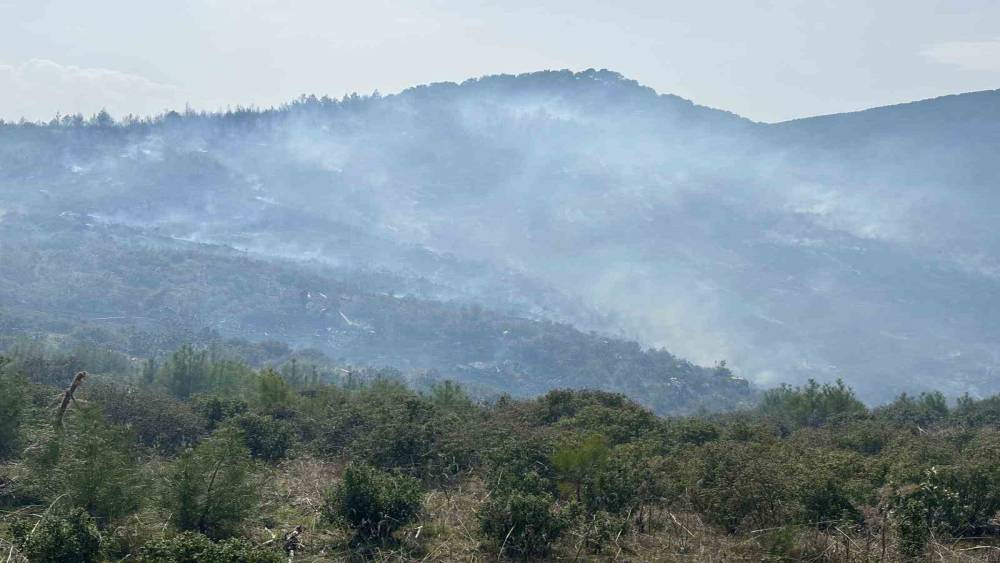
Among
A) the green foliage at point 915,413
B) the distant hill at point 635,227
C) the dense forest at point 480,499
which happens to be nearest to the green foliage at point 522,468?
the dense forest at point 480,499

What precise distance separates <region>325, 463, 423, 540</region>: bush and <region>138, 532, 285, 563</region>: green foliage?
2.56 meters

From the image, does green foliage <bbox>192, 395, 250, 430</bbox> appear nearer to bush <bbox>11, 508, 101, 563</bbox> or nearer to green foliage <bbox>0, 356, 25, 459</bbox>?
green foliage <bbox>0, 356, 25, 459</bbox>

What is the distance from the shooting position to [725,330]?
12488 cm

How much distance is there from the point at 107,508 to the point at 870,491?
333 inches

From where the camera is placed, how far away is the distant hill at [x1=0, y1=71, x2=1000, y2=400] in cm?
12344

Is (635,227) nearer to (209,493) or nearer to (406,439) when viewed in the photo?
(406,439)

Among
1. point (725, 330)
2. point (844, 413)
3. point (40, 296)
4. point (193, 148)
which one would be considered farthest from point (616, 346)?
point (193, 148)

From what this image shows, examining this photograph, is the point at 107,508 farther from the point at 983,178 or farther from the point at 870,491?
the point at 983,178

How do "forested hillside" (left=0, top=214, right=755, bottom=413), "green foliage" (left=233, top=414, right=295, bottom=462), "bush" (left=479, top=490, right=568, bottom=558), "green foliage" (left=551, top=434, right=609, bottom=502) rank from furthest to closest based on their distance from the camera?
"forested hillside" (left=0, top=214, right=755, bottom=413), "green foliage" (left=233, top=414, right=295, bottom=462), "green foliage" (left=551, top=434, right=609, bottom=502), "bush" (left=479, top=490, right=568, bottom=558)

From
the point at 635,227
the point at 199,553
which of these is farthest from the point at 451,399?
the point at 635,227

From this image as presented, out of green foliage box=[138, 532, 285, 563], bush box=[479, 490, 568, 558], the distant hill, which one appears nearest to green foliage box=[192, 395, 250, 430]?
bush box=[479, 490, 568, 558]

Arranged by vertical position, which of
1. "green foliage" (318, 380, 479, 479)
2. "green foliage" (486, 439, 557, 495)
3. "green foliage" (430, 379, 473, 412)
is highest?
"green foliage" (486, 439, 557, 495)

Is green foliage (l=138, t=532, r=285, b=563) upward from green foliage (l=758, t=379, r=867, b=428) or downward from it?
upward

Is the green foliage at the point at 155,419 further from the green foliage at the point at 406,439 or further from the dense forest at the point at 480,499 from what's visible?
the green foliage at the point at 406,439
